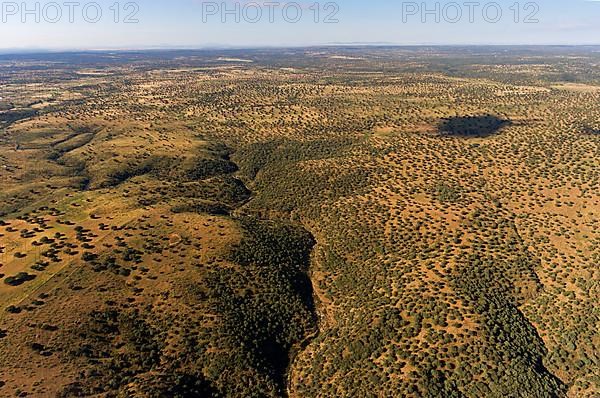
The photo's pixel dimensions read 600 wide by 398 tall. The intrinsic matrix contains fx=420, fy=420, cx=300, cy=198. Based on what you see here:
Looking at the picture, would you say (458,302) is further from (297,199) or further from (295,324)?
(297,199)

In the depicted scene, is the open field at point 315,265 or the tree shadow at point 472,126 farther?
the tree shadow at point 472,126

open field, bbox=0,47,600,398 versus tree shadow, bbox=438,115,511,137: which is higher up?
tree shadow, bbox=438,115,511,137

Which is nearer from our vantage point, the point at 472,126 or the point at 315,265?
the point at 315,265

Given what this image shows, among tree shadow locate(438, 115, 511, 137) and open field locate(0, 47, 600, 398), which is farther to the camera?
tree shadow locate(438, 115, 511, 137)

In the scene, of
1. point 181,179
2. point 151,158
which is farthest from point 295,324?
point 151,158

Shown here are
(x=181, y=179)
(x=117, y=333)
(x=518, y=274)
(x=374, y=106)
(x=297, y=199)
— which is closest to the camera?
(x=117, y=333)
